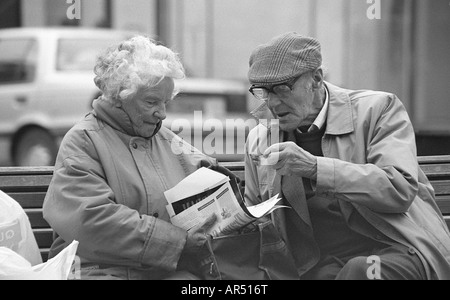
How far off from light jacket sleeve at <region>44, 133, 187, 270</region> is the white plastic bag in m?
0.25

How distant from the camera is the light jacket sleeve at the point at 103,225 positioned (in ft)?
11.1

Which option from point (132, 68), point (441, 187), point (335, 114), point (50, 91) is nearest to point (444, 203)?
point (441, 187)

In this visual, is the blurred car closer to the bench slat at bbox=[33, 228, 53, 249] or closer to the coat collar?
the bench slat at bbox=[33, 228, 53, 249]

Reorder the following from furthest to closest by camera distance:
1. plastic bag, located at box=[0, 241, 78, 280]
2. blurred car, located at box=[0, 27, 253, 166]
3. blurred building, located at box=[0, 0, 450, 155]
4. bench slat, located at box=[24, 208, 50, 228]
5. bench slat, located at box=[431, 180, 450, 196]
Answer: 1. blurred building, located at box=[0, 0, 450, 155]
2. blurred car, located at box=[0, 27, 253, 166]
3. bench slat, located at box=[431, 180, 450, 196]
4. bench slat, located at box=[24, 208, 50, 228]
5. plastic bag, located at box=[0, 241, 78, 280]

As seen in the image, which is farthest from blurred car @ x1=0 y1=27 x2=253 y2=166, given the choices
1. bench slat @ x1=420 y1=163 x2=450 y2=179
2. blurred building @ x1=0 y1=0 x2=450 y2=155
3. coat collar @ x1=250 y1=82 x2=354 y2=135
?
coat collar @ x1=250 y1=82 x2=354 y2=135

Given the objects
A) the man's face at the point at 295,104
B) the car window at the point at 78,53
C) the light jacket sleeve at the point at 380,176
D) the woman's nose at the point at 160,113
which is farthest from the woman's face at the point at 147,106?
the car window at the point at 78,53

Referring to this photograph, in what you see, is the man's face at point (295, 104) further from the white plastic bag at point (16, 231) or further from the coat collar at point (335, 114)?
the white plastic bag at point (16, 231)

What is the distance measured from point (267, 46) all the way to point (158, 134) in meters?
0.57

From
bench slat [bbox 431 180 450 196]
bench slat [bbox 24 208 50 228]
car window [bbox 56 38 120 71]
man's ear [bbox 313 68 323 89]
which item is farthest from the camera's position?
car window [bbox 56 38 120 71]

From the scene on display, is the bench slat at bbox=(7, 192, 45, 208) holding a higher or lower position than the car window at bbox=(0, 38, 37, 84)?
lower

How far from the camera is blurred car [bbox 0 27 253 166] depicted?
379 inches

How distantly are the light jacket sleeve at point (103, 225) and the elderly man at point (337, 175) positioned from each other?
459 millimetres

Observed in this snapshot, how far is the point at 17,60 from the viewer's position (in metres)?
10.0

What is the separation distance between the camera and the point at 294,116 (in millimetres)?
3684
